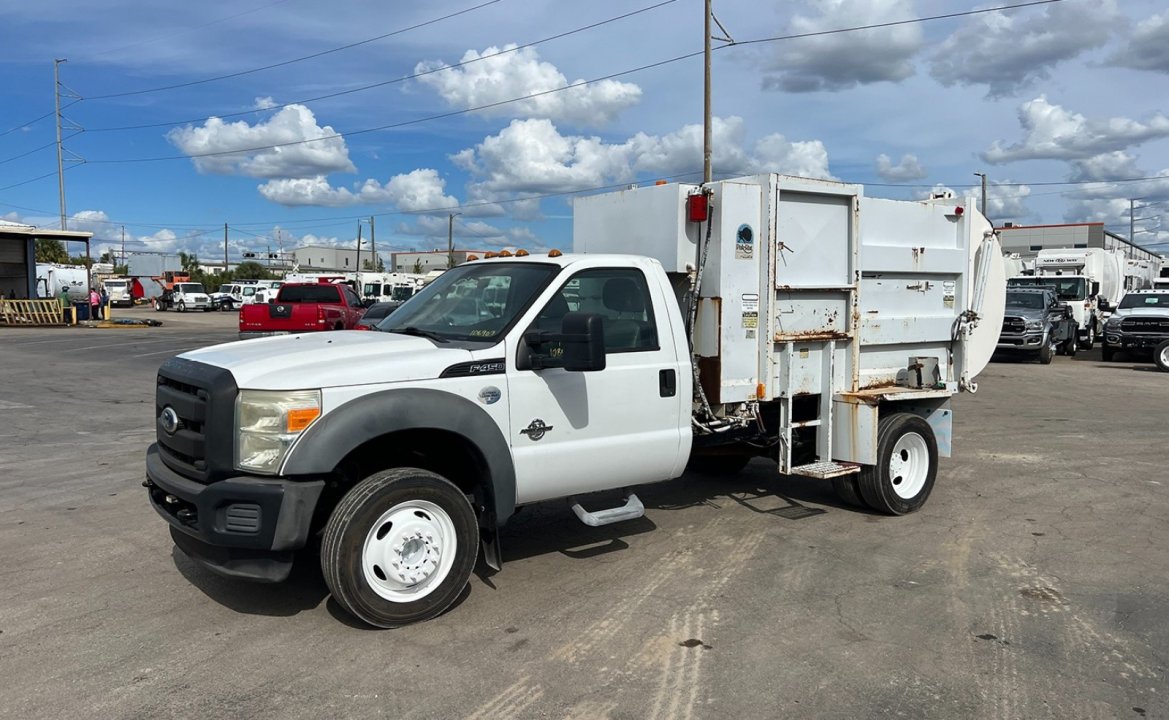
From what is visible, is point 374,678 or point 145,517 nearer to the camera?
point 374,678

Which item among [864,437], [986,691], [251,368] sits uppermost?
[251,368]

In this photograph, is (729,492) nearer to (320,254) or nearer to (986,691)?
(986,691)

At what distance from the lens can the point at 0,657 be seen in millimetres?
4180

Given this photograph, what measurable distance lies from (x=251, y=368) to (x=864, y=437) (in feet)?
14.9

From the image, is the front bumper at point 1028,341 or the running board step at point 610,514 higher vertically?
the front bumper at point 1028,341

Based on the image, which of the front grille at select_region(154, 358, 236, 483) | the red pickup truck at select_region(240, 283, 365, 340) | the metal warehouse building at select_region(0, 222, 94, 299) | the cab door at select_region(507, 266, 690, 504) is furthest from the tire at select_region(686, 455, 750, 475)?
the metal warehouse building at select_region(0, 222, 94, 299)

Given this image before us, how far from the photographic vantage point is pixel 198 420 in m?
4.35

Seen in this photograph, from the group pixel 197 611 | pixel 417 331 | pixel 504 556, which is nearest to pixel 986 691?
pixel 504 556

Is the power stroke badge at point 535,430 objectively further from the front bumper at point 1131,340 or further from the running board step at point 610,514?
the front bumper at point 1131,340

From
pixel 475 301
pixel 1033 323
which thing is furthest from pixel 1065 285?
pixel 475 301

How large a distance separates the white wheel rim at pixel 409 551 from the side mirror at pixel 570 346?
0.99 metres

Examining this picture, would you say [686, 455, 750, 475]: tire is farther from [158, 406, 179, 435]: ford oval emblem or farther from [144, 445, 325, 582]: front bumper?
[158, 406, 179, 435]: ford oval emblem

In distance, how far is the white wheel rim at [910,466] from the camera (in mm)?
7164

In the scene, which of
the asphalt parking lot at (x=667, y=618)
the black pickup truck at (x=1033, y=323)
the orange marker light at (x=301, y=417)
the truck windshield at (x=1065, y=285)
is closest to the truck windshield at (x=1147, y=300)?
the black pickup truck at (x=1033, y=323)
